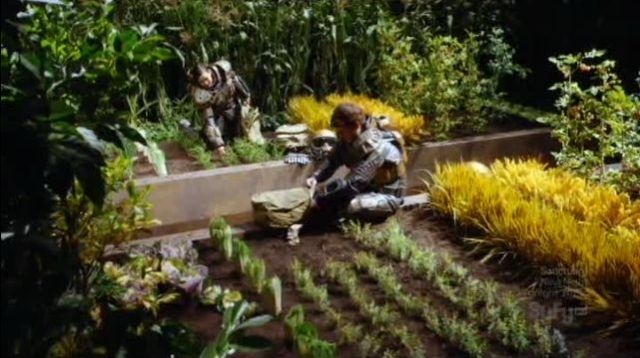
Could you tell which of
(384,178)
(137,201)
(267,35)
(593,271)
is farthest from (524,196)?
(267,35)

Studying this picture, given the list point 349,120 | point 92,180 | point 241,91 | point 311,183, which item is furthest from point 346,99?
point 92,180

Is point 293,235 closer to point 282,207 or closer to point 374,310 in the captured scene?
point 282,207

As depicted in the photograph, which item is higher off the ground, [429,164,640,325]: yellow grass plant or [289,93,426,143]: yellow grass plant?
[289,93,426,143]: yellow grass plant

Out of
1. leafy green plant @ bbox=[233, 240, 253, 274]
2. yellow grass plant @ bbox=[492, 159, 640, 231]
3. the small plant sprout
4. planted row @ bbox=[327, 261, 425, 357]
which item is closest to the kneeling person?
planted row @ bbox=[327, 261, 425, 357]

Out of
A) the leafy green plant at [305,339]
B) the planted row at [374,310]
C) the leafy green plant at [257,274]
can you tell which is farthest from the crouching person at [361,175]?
the leafy green plant at [305,339]

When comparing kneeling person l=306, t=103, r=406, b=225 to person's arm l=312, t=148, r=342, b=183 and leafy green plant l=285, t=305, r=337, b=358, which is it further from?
leafy green plant l=285, t=305, r=337, b=358

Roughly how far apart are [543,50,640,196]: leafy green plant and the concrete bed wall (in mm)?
956

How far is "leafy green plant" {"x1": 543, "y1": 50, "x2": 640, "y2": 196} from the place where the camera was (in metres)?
5.61

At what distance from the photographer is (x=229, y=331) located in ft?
9.89

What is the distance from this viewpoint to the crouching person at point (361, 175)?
17.6 ft

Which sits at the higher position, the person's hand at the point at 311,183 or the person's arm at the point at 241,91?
the person's arm at the point at 241,91

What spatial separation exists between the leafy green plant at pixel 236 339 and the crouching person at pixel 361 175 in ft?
6.99

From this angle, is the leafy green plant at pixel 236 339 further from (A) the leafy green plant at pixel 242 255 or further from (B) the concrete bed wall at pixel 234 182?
(B) the concrete bed wall at pixel 234 182

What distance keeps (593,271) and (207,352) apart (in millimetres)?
2172
